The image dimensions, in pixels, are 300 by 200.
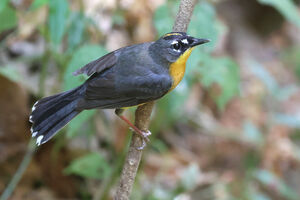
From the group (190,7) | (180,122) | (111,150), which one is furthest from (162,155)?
(190,7)

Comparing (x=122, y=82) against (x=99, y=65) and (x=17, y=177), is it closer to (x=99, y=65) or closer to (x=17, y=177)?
(x=99, y=65)

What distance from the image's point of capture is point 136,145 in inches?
103

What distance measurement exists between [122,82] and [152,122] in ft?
5.00

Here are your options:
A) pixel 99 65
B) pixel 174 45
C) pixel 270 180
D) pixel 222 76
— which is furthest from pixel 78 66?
pixel 270 180

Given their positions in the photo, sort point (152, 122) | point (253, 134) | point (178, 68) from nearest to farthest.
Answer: point (178, 68) → point (152, 122) → point (253, 134)

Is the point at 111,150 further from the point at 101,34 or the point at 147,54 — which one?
the point at 147,54

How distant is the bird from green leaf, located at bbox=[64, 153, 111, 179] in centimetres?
84

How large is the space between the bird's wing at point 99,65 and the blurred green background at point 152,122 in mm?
184

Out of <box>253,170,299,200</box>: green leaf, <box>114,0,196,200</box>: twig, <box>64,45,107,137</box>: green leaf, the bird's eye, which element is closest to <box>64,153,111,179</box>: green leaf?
<box>64,45,107,137</box>: green leaf

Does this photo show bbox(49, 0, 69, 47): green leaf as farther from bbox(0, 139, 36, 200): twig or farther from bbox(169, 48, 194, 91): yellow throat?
bbox(0, 139, 36, 200): twig

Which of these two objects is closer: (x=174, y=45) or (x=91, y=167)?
(x=174, y=45)

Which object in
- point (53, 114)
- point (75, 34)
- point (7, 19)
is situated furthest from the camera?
point (75, 34)

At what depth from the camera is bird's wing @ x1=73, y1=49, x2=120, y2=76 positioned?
9.75 feet

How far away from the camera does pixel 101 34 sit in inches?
173
